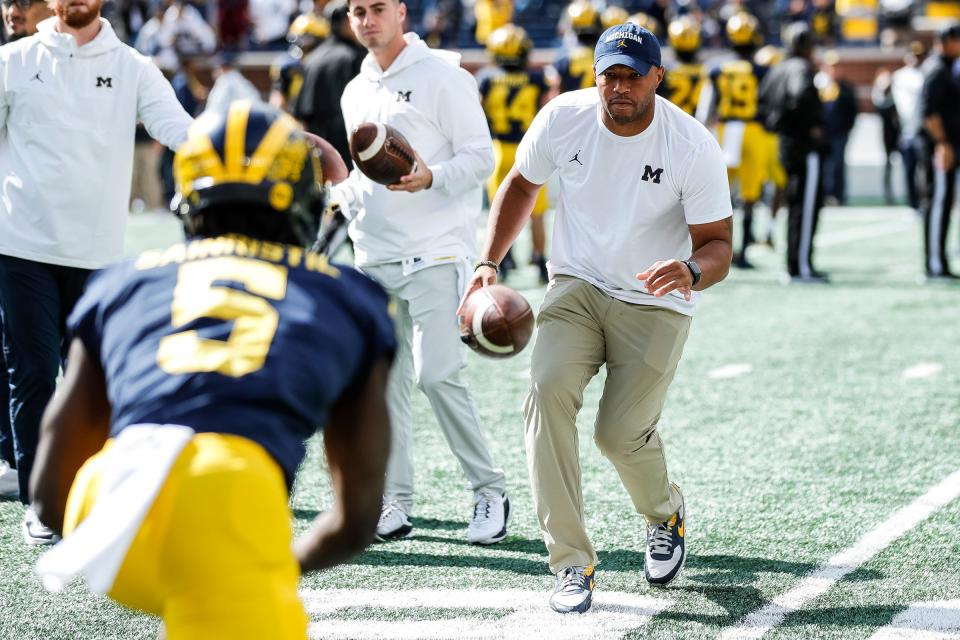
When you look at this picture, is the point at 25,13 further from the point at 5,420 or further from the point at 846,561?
the point at 846,561

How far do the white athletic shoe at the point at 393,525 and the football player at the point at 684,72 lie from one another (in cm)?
791

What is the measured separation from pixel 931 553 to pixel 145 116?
3.30 m

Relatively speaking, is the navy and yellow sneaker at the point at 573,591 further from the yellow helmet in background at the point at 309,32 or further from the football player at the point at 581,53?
the yellow helmet in background at the point at 309,32

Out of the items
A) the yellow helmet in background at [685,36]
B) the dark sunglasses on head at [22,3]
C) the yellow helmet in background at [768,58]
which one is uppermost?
the dark sunglasses on head at [22,3]

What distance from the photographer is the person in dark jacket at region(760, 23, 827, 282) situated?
12.0 m

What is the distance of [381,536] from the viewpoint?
5.24m

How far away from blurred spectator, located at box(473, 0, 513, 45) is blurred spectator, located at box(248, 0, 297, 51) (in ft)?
13.7

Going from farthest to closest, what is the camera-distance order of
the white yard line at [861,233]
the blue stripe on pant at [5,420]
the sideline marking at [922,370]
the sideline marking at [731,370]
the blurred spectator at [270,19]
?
the blurred spectator at [270,19] < the white yard line at [861,233] < the sideline marking at [731,370] < the sideline marking at [922,370] < the blue stripe on pant at [5,420]

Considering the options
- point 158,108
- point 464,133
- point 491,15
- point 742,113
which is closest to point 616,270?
point 464,133

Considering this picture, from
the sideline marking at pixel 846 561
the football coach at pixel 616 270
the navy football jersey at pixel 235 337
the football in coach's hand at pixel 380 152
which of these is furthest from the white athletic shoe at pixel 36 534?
the navy football jersey at pixel 235 337

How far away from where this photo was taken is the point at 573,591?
441 cm

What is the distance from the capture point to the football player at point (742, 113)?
13.2m

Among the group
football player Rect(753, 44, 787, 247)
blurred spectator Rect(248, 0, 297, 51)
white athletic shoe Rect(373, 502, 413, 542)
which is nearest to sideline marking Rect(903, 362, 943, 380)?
white athletic shoe Rect(373, 502, 413, 542)

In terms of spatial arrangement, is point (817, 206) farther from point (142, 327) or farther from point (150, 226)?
point (142, 327)
